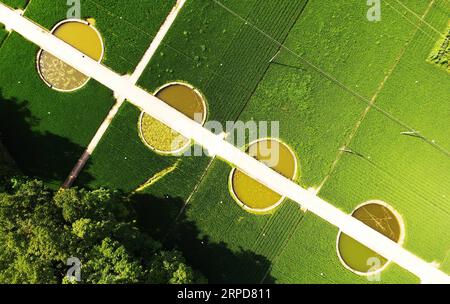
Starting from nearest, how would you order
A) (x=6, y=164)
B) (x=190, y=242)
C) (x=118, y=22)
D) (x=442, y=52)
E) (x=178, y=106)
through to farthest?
1. (x=6, y=164)
2. (x=442, y=52)
3. (x=118, y=22)
4. (x=178, y=106)
5. (x=190, y=242)

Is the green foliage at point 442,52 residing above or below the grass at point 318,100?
above

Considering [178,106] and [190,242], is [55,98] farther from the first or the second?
[190,242]

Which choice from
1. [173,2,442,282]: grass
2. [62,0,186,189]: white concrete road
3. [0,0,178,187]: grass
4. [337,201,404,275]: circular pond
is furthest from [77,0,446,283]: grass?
[0,0,178,187]: grass

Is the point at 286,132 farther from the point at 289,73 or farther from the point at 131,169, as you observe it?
the point at 131,169

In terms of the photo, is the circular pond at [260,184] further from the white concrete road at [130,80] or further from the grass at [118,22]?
the grass at [118,22]

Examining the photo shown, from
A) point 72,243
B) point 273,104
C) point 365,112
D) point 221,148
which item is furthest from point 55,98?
point 365,112

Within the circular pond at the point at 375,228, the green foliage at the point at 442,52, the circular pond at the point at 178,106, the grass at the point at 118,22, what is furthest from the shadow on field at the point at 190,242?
the green foliage at the point at 442,52

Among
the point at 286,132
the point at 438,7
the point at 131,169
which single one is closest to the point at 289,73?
the point at 286,132
